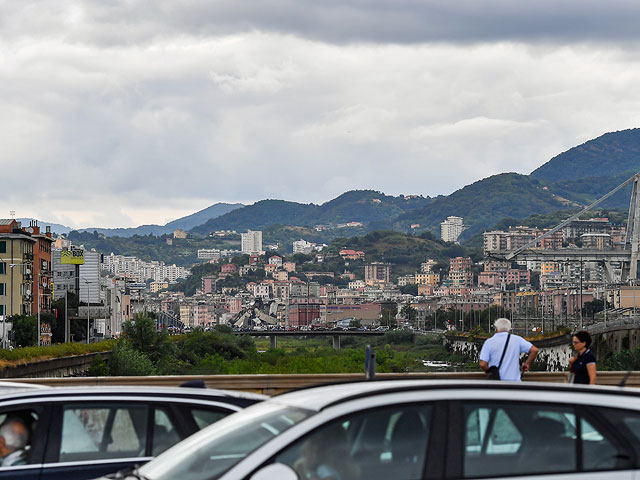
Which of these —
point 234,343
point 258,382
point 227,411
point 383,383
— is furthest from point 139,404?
point 234,343

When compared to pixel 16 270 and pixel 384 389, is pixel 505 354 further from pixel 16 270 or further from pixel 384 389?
pixel 16 270

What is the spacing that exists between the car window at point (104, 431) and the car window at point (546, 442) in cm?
292

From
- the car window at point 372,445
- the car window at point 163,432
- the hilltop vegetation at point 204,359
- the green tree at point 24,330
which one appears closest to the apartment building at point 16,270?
the green tree at point 24,330

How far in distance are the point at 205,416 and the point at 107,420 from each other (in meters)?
0.68

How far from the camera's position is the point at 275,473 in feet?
16.4

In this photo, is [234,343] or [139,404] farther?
[234,343]

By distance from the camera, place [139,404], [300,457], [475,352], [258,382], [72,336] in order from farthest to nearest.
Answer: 1. [475,352]
2. [72,336]
3. [258,382]
4. [139,404]
5. [300,457]

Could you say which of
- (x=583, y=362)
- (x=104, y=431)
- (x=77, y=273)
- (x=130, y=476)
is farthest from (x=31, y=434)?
(x=77, y=273)

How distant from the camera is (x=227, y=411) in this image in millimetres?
7680

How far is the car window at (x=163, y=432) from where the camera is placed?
7594 mm

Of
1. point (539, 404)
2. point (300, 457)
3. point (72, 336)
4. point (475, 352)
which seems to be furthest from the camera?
point (475, 352)

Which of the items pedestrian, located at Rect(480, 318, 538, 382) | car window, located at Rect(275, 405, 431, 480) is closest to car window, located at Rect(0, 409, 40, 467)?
car window, located at Rect(275, 405, 431, 480)

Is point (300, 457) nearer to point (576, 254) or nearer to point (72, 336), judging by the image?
point (72, 336)

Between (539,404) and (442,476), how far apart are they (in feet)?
2.18
